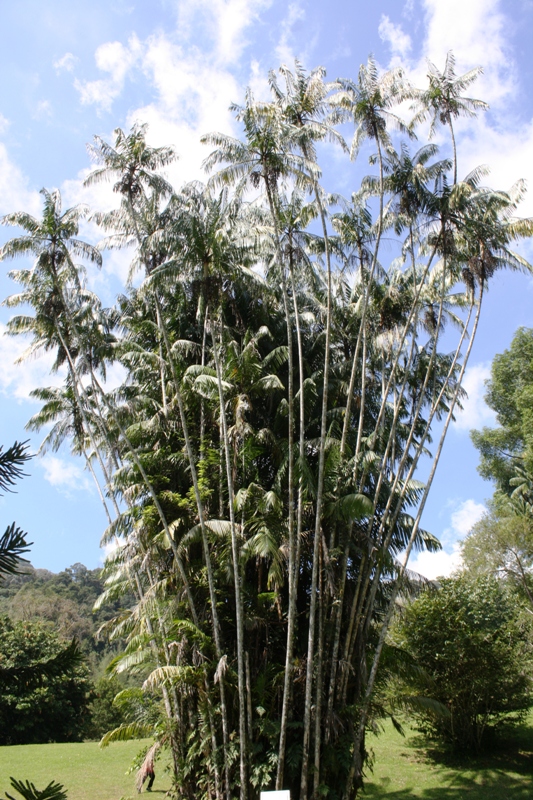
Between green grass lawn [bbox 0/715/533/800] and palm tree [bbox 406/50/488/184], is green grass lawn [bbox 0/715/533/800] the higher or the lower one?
the lower one

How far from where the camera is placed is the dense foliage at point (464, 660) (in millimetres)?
18234

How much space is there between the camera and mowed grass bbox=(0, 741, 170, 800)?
57.4ft

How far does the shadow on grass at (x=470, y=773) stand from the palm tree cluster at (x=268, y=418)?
517cm

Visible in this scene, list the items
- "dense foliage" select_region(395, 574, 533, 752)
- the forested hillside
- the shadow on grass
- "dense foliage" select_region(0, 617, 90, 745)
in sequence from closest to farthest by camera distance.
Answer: the shadow on grass, "dense foliage" select_region(395, 574, 533, 752), "dense foliage" select_region(0, 617, 90, 745), the forested hillside

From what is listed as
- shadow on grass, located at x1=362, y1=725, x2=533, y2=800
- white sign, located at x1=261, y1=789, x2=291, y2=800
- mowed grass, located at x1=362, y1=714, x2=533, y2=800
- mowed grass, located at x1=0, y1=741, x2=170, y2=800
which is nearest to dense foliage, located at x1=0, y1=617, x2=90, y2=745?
mowed grass, located at x1=0, y1=741, x2=170, y2=800

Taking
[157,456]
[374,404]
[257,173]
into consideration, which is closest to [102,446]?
[157,456]

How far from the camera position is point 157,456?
48.4 feet

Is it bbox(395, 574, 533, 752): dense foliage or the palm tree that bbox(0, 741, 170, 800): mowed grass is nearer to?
bbox(395, 574, 533, 752): dense foliage

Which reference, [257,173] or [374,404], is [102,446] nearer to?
[374,404]

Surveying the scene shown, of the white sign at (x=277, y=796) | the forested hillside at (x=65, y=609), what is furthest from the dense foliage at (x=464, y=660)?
the forested hillside at (x=65, y=609)

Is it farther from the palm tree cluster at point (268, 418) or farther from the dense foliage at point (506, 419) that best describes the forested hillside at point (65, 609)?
the dense foliage at point (506, 419)

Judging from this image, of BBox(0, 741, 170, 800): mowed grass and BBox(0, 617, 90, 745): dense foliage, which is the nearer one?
BBox(0, 741, 170, 800): mowed grass

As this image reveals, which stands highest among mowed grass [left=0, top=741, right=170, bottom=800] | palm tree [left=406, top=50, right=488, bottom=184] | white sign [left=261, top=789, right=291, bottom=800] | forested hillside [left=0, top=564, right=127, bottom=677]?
palm tree [left=406, top=50, right=488, bottom=184]

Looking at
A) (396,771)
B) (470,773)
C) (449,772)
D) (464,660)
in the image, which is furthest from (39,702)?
(464,660)
